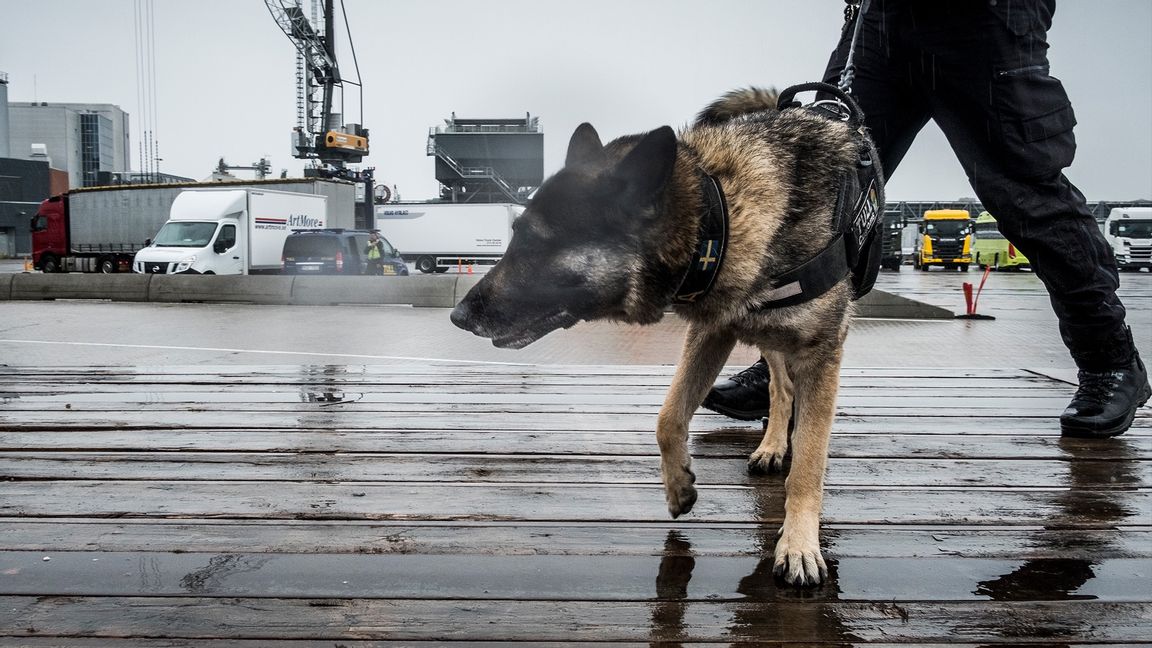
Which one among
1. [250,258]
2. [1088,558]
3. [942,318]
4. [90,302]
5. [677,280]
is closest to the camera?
[1088,558]

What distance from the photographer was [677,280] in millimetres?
2465

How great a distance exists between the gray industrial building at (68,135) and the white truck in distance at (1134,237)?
108 metres

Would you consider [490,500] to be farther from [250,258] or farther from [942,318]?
[250,258]

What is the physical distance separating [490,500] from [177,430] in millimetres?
1697

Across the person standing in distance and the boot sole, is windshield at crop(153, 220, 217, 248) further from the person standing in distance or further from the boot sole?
the boot sole

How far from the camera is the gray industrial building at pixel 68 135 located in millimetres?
107250

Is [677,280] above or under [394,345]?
above

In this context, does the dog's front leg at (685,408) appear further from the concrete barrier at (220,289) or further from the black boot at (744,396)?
the concrete barrier at (220,289)

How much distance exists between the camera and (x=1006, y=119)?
3314 millimetres

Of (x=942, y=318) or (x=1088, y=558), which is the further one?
(x=942, y=318)

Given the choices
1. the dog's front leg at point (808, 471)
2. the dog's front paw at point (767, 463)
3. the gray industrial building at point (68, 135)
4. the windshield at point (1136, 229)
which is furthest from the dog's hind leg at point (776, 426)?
the gray industrial building at point (68, 135)

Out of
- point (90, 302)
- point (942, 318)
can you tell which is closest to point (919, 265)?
point (942, 318)

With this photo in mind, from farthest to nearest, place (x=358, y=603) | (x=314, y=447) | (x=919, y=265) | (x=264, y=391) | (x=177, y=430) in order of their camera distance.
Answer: (x=919, y=265) < (x=264, y=391) < (x=177, y=430) < (x=314, y=447) < (x=358, y=603)

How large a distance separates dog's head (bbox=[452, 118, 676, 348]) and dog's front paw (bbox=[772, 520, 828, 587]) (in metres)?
0.84
